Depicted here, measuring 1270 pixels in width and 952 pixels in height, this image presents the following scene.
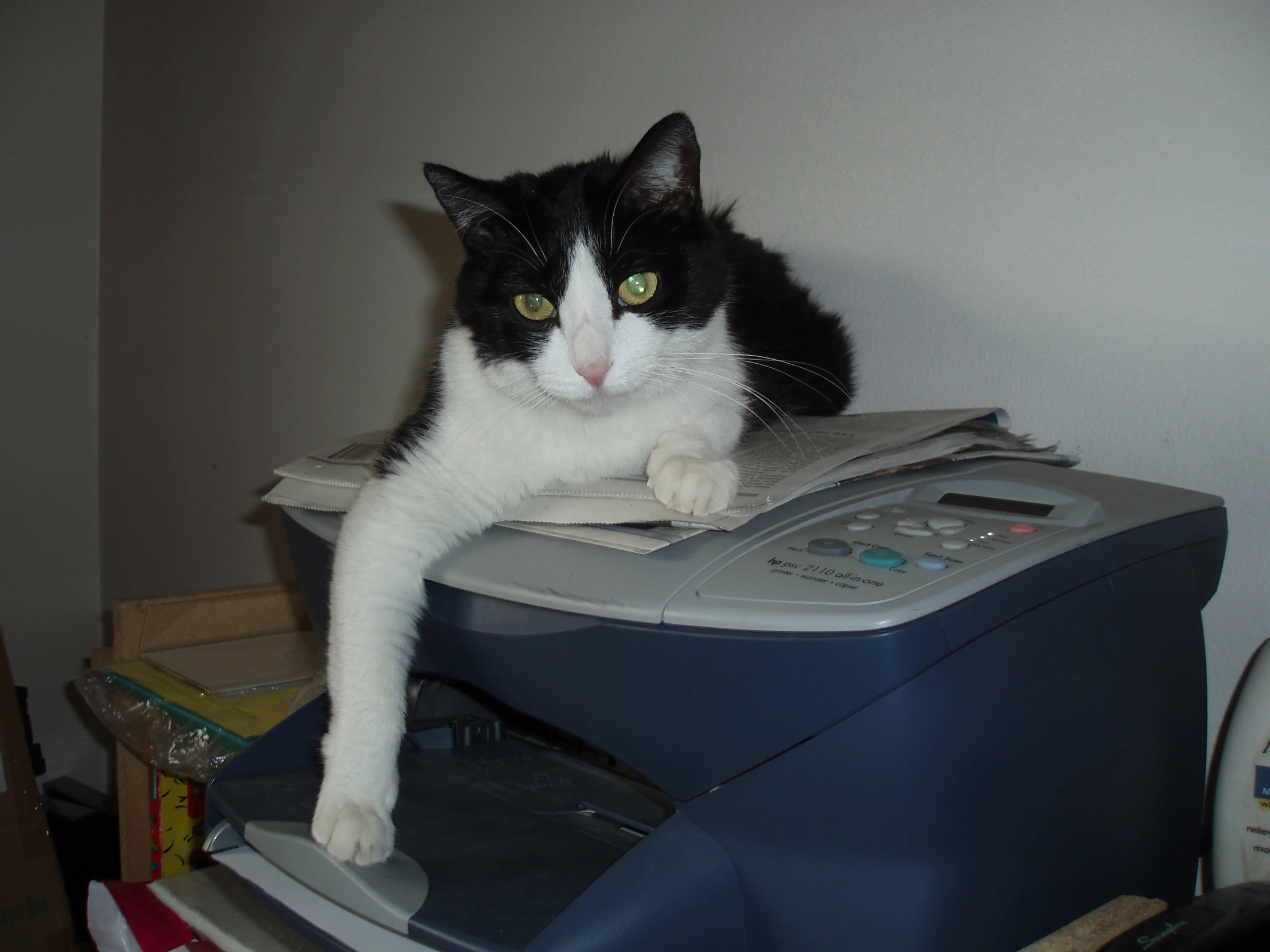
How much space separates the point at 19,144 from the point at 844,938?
9.59 ft

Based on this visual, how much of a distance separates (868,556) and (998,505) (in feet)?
0.57

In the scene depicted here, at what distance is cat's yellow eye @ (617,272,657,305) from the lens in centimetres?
81

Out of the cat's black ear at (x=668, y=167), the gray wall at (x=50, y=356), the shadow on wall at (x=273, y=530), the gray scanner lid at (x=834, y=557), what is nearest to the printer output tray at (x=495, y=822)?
the gray scanner lid at (x=834, y=557)

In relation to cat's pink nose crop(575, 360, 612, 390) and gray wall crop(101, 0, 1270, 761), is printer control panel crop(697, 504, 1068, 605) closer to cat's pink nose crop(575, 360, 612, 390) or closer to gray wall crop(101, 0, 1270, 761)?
cat's pink nose crop(575, 360, 612, 390)

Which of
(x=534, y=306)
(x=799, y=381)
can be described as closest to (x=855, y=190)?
(x=799, y=381)

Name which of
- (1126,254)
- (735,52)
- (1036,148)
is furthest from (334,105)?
(1126,254)

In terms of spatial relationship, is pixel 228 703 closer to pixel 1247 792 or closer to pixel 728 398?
pixel 728 398

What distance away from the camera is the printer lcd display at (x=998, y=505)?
1.98ft

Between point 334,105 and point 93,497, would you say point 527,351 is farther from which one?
point 93,497

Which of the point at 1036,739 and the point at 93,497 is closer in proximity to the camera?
the point at 1036,739

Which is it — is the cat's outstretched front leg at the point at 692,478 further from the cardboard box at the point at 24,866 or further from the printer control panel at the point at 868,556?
the cardboard box at the point at 24,866

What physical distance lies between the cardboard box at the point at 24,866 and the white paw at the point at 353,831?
3.84 ft

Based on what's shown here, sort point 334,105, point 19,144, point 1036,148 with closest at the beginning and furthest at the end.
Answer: point 1036,148, point 334,105, point 19,144

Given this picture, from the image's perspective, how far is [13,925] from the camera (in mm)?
1435
